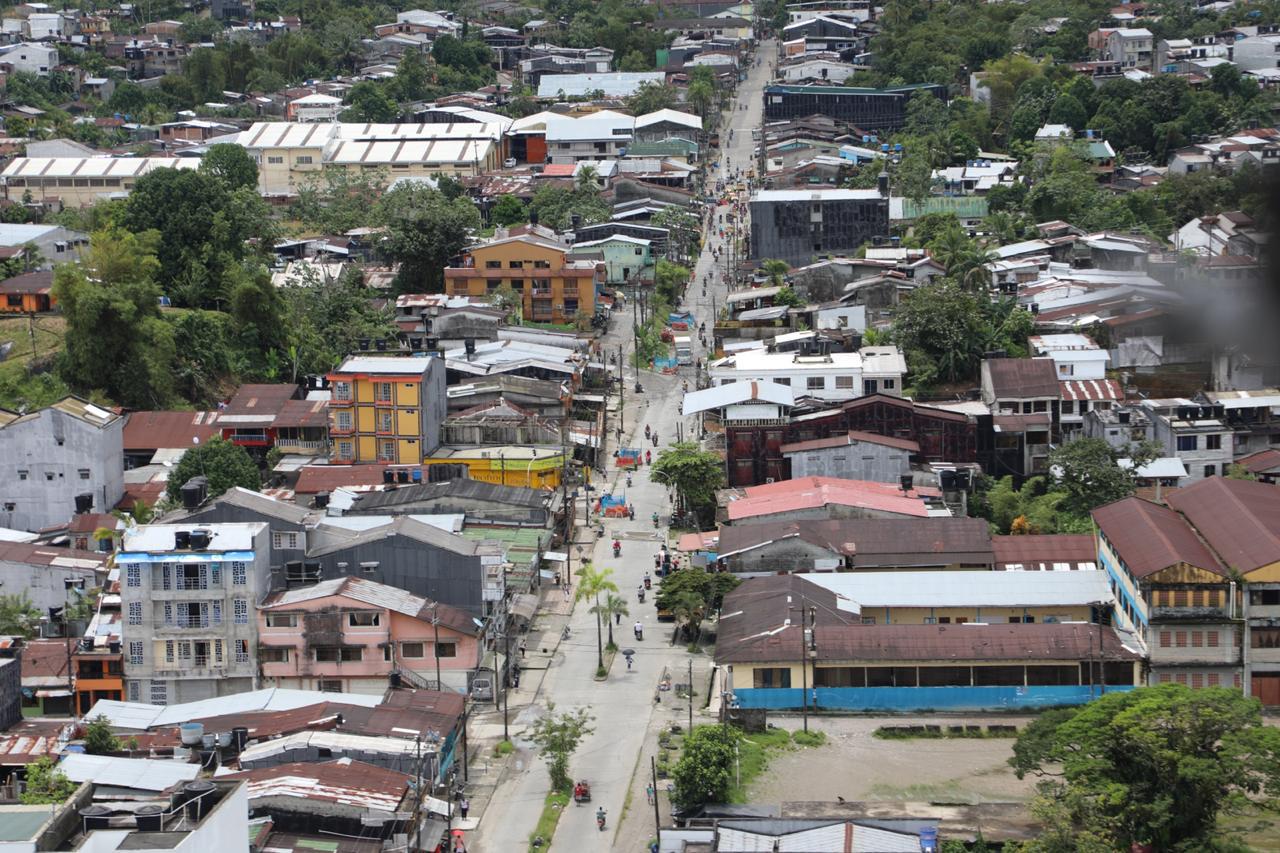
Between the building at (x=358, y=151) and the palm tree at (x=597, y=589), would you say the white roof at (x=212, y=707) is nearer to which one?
the palm tree at (x=597, y=589)

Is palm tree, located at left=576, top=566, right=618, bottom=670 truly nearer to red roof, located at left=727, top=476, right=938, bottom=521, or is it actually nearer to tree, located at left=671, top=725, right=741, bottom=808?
red roof, located at left=727, top=476, right=938, bottom=521

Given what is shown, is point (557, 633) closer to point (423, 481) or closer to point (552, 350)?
point (423, 481)

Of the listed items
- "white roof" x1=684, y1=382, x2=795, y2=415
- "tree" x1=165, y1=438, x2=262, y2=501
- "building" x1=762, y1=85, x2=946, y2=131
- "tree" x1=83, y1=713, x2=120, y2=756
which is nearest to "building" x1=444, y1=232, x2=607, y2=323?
"white roof" x1=684, y1=382, x2=795, y2=415

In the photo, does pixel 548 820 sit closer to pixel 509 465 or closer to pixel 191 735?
pixel 191 735

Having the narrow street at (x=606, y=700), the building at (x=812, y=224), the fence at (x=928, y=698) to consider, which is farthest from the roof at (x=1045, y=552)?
the building at (x=812, y=224)

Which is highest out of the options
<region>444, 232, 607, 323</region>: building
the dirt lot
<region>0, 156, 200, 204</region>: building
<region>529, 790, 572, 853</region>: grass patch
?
<region>0, 156, 200, 204</region>: building

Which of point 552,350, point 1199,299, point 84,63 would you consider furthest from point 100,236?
point 84,63
